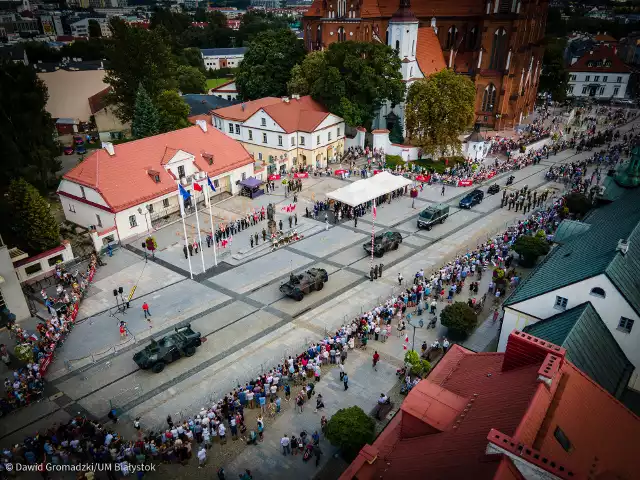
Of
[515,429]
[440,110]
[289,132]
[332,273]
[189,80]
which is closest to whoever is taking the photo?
[515,429]

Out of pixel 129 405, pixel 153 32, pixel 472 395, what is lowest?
pixel 129 405

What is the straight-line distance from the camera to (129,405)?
2194 cm

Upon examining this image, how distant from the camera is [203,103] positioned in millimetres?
73062

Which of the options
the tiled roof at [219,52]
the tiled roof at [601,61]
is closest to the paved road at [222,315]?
the tiled roof at [601,61]

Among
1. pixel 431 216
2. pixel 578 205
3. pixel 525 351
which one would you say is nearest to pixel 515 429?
pixel 525 351

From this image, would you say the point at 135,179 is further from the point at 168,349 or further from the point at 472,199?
the point at 472,199

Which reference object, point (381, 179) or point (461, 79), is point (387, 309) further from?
point (461, 79)

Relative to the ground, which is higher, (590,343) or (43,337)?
(590,343)

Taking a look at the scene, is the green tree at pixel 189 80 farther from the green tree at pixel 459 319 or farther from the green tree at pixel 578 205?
the green tree at pixel 459 319

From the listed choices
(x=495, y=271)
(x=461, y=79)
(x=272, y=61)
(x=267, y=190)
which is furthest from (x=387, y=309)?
(x=272, y=61)

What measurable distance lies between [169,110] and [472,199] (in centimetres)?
3659

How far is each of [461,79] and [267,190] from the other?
2489cm

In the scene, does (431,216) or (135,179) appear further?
(135,179)

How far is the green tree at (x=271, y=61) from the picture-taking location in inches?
2758
